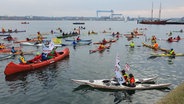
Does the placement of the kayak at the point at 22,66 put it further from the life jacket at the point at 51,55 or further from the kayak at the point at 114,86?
the kayak at the point at 114,86

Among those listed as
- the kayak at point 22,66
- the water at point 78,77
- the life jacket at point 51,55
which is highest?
the life jacket at point 51,55

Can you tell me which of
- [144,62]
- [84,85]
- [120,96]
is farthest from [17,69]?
[144,62]

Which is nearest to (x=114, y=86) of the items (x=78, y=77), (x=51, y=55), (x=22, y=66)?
(x=78, y=77)

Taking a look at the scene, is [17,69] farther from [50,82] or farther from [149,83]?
[149,83]

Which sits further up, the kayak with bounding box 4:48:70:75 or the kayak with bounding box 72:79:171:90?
the kayak with bounding box 4:48:70:75

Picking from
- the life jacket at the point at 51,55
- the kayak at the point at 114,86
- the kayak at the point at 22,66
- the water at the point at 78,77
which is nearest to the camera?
the water at the point at 78,77

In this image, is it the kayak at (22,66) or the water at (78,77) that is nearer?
the water at (78,77)

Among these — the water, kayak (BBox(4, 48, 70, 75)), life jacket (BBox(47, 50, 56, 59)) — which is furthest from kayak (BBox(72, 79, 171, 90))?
life jacket (BBox(47, 50, 56, 59))

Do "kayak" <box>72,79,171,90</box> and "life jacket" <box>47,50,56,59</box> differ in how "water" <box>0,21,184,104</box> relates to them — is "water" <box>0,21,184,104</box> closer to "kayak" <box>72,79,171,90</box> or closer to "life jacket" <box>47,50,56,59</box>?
"kayak" <box>72,79,171,90</box>

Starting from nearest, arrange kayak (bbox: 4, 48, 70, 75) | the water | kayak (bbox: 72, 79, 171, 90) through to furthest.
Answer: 1. the water
2. kayak (bbox: 72, 79, 171, 90)
3. kayak (bbox: 4, 48, 70, 75)

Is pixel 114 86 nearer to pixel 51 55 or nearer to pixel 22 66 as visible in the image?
pixel 22 66

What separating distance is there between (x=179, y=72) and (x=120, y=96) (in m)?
12.3

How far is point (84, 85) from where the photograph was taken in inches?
894

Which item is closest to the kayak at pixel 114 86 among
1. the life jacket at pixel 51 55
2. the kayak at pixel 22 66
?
the kayak at pixel 22 66
